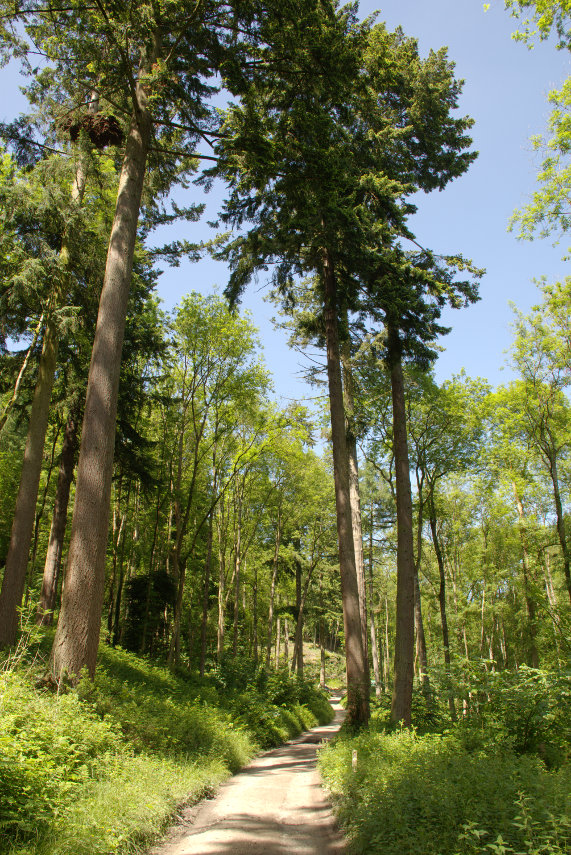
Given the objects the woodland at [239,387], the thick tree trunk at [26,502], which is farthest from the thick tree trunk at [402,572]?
the thick tree trunk at [26,502]

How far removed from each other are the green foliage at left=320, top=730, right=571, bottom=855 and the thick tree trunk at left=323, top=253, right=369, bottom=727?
377cm

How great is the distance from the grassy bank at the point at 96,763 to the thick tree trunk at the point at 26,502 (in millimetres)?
2129

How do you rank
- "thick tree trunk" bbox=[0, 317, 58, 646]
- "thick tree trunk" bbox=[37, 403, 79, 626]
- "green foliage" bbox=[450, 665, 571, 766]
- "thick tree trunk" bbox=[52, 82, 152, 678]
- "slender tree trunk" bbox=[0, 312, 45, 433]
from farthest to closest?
1. "thick tree trunk" bbox=[37, 403, 79, 626]
2. "slender tree trunk" bbox=[0, 312, 45, 433]
3. "thick tree trunk" bbox=[0, 317, 58, 646]
4. "green foliage" bbox=[450, 665, 571, 766]
5. "thick tree trunk" bbox=[52, 82, 152, 678]

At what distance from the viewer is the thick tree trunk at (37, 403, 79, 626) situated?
12690 mm

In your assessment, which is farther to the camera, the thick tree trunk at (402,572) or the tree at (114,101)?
the thick tree trunk at (402,572)

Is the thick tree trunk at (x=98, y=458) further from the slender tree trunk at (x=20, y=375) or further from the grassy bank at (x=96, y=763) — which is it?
the slender tree trunk at (x=20, y=375)

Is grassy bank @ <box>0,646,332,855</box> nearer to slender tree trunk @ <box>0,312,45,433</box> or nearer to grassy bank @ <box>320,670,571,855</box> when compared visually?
grassy bank @ <box>320,670,571,855</box>

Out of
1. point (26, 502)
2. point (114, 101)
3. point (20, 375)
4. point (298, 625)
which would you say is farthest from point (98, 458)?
point (298, 625)

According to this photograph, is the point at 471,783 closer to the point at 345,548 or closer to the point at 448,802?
the point at 448,802

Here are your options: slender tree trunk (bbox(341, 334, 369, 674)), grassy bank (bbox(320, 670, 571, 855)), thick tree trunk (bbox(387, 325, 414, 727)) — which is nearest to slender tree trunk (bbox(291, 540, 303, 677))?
slender tree trunk (bbox(341, 334, 369, 674))

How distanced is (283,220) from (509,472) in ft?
50.5

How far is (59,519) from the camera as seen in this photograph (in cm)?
1333

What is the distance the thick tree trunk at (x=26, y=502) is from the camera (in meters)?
9.01

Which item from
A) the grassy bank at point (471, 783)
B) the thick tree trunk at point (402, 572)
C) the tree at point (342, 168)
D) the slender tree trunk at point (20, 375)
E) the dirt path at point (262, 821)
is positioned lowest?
the dirt path at point (262, 821)
